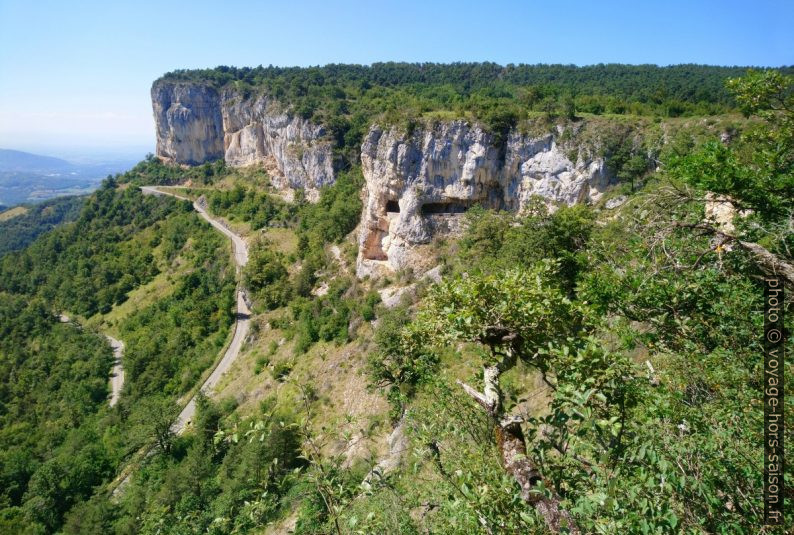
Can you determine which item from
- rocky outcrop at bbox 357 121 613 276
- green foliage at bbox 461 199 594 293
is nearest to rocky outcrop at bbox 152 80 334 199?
rocky outcrop at bbox 357 121 613 276

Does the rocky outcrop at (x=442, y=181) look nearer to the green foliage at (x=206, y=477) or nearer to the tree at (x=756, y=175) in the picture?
the green foliage at (x=206, y=477)

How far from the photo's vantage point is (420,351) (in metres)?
7.61

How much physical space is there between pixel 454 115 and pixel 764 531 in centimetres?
3356

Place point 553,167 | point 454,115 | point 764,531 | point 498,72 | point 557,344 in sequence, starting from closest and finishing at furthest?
point 764,531, point 557,344, point 553,167, point 454,115, point 498,72

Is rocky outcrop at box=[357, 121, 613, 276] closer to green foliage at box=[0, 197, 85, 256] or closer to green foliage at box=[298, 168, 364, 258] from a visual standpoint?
green foliage at box=[298, 168, 364, 258]

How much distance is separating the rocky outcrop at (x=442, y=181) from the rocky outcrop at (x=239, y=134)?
16.6 meters

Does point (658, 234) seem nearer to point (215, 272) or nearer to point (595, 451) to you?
point (595, 451)

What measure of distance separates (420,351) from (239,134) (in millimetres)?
73757

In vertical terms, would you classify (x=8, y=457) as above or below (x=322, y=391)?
below

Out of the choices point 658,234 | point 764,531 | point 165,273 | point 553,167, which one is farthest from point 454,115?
point 165,273

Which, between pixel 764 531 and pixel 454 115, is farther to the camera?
pixel 454 115

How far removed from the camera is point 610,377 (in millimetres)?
3721

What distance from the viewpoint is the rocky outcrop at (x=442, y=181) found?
30266 mm

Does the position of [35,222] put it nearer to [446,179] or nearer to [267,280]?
[267,280]
